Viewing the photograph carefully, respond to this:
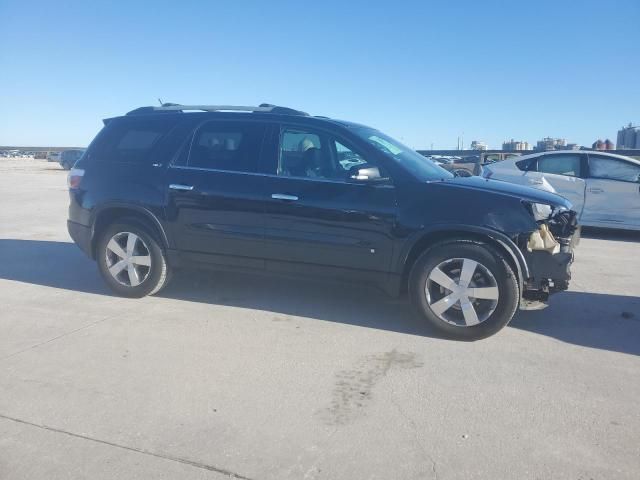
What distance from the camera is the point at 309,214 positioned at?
15.0ft

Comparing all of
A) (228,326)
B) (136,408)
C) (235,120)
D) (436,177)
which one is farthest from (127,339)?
(436,177)

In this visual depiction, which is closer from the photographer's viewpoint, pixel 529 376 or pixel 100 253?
pixel 529 376

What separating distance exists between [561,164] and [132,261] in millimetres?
7518

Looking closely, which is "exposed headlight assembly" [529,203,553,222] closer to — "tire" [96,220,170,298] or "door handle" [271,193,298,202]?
"door handle" [271,193,298,202]

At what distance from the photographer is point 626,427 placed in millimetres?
3006

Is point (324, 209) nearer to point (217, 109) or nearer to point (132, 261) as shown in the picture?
point (217, 109)

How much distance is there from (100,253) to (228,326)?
1.80 m

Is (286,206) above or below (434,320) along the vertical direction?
above

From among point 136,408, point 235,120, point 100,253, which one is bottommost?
point 136,408

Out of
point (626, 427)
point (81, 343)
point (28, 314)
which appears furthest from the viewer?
point (28, 314)

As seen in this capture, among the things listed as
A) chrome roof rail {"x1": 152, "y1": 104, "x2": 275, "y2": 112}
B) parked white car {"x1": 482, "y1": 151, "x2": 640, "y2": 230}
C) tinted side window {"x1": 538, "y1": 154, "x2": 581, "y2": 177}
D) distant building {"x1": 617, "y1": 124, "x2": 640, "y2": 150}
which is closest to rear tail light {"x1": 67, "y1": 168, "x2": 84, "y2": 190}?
chrome roof rail {"x1": 152, "y1": 104, "x2": 275, "y2": 112}

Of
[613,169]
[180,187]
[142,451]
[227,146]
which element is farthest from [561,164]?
[142,451]

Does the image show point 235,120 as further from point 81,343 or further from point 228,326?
point 81,343

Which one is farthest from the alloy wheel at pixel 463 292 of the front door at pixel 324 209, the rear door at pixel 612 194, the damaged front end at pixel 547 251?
the rear door at pixel 612 194
